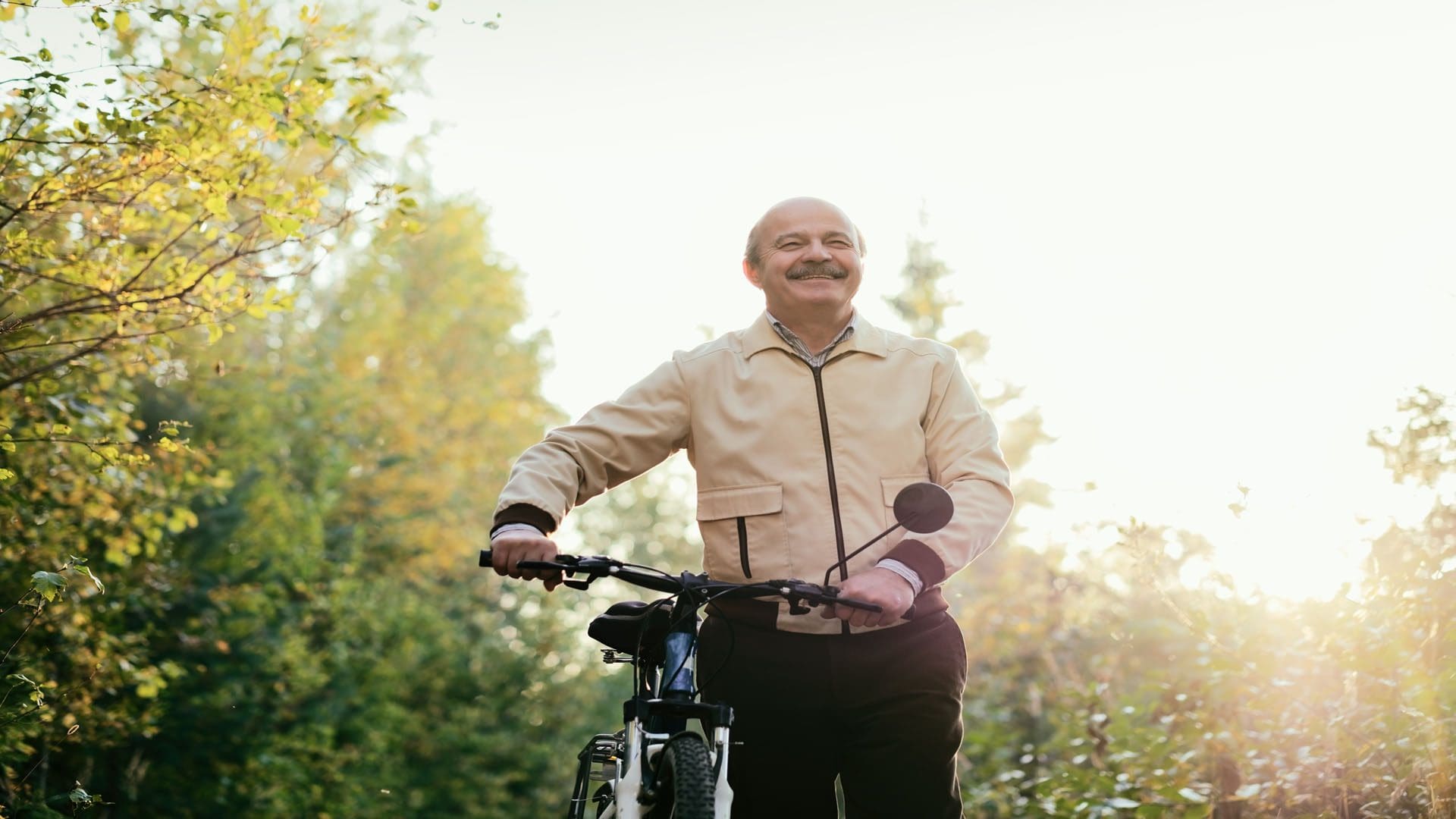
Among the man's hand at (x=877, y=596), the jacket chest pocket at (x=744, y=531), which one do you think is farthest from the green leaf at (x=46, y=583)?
the man's hand at (x=877, y=596)

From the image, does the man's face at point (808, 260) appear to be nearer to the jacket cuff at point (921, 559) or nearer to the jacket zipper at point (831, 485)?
the jacket zipper at point (831, 485)

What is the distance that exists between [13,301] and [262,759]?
9.22 metres

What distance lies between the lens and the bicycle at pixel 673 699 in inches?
98.3

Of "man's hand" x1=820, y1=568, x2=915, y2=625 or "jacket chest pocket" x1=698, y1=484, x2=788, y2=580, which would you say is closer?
"man's hand" x1=820, y1=568, x2=915, y2=625

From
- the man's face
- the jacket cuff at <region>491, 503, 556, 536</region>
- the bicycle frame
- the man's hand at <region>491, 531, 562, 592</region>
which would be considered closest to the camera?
the bicycle frame

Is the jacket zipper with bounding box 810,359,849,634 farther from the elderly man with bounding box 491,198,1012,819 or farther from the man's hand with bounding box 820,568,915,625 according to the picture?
the man's hand with bounding box 820,568,915,625

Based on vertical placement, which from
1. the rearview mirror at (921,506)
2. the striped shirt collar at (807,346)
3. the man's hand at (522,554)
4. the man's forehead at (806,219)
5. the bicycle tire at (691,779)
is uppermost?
the man's forehead at (806,219)

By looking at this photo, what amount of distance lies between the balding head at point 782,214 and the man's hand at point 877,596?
1.11 metres

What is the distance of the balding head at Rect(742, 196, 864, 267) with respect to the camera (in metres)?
3.53

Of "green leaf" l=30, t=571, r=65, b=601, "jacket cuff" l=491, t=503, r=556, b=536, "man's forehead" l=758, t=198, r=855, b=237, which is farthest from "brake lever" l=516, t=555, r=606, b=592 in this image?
"green leaf" l=30, t=571, r=65, b=601

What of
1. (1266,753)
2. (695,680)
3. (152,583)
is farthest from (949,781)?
(152,583)

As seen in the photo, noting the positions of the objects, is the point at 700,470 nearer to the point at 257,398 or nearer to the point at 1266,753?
the point at 1266,753

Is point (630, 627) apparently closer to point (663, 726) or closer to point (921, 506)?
point (663, 726)

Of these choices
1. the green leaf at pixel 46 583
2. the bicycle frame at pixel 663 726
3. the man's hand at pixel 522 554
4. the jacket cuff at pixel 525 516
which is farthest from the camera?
the green leaf at pixel 46 583
